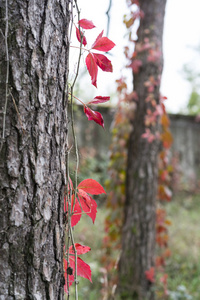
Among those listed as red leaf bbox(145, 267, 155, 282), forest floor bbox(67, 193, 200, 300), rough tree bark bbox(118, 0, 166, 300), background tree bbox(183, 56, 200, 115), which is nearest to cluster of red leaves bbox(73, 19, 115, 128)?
rough tree bark bbox(118, 0, 166, 300)

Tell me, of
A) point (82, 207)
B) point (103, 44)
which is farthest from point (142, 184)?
point (103, 44)

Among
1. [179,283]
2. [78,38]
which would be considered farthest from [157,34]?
[179,283]

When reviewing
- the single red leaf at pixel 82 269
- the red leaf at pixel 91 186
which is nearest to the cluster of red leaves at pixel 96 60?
the red leaf at pixel 91 186

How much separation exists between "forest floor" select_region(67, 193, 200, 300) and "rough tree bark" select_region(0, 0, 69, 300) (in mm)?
2143

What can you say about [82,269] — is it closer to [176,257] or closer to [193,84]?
[176,257]

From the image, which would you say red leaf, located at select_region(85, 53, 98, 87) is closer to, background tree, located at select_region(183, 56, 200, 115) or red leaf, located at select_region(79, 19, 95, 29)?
red leaf, located at select_region(79, 19, 95, 29)

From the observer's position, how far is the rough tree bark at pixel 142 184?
249 cm

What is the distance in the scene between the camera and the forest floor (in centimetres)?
274

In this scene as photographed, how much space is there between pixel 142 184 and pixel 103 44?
1926 millimetres

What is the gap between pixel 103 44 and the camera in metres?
0.78

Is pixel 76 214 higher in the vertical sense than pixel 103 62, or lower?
lower

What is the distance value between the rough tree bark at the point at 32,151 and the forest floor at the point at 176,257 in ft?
7.03

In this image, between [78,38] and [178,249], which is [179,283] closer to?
[178,249]

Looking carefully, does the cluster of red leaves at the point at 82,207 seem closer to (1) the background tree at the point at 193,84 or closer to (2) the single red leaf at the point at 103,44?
(2) the single red leaf at the point at 103,44
